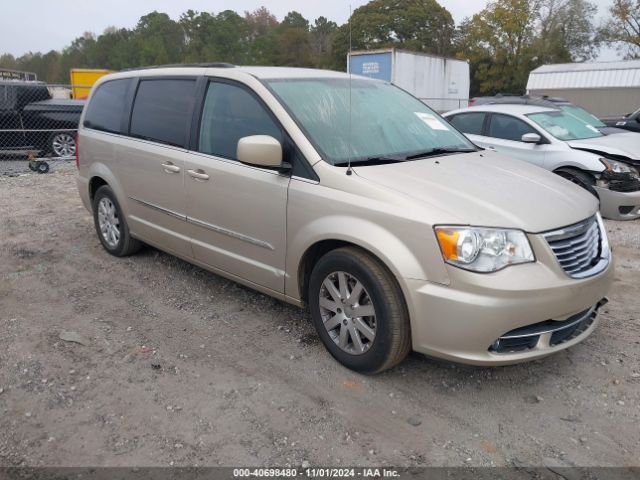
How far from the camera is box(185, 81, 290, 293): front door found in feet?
11.9

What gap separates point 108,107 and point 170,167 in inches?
57.8

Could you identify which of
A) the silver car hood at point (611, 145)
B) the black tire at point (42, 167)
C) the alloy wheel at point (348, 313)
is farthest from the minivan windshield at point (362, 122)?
the black tire at point (42, 167)

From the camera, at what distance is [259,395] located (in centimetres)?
317

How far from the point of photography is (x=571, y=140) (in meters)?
7.52

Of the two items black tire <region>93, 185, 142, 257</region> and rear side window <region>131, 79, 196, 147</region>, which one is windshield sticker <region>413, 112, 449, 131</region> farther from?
black tire <region>93, 185, 142, 257</region>

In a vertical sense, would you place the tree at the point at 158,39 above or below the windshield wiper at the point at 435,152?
above

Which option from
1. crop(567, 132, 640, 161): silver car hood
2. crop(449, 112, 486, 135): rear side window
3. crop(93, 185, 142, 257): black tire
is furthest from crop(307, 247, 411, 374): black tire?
crop(449, 112, 486, 135): rear side window

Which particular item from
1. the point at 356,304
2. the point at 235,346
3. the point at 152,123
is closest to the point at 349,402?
the point at 356,304

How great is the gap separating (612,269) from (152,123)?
3.62 meters

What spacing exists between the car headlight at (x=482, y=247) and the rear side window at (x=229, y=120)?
136 cm

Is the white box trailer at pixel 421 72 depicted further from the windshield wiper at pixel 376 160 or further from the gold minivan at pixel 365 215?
the windshield wiper at pixel 376 160

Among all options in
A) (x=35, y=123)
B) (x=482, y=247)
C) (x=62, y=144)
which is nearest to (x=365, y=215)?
(x=482, y=247)

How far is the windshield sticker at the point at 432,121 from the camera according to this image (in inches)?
168

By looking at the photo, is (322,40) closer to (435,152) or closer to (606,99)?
(606,99)
